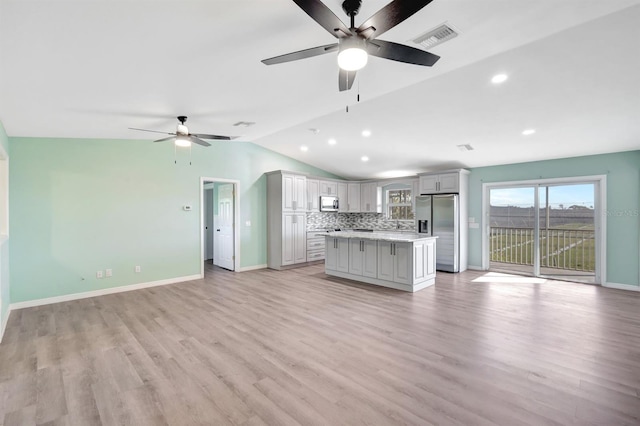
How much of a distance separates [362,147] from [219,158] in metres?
3.14

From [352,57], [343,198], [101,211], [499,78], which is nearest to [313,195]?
[343,198]

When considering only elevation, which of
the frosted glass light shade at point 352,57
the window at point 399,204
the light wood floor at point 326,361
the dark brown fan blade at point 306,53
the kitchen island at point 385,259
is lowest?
the light wood floor at point 326,361

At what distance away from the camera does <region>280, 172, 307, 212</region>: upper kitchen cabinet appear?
6.87 meters

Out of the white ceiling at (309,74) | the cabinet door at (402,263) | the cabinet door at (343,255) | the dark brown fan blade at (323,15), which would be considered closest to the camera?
the dark brown fan blade at (323,15)

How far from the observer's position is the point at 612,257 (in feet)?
16.7

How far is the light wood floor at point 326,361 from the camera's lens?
6.42ft

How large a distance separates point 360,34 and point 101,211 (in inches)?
200

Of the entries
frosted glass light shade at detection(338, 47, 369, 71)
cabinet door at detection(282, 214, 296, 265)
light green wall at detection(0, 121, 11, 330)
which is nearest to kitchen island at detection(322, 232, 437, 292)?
cabinet door at detection(282, 214, 296, 265)

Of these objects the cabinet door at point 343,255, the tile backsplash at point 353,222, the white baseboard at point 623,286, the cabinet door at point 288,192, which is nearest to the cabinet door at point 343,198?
the tile backsplash at point 353,222

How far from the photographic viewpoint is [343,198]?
8.48 m

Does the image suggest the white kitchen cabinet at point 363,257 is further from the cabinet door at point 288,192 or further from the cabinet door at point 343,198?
the cabinet door at point 343,198

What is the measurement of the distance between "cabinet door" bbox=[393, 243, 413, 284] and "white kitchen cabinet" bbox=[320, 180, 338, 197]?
11.3 ft

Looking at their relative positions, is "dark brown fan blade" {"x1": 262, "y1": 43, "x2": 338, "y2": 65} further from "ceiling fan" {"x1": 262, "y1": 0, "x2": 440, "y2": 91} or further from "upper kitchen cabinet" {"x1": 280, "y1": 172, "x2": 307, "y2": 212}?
"upper kitchen cabinet" {"x1": 280, "y1": 172, "x2": 307, "y2": 212}

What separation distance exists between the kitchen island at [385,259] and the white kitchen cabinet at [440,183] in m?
1.80
